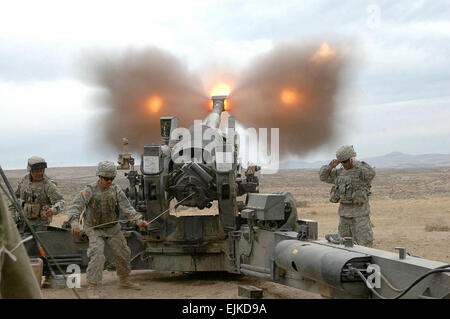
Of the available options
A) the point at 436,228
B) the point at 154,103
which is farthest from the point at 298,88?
the point at 436,228

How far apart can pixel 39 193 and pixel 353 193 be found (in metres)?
4.36

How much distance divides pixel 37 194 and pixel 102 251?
6.14ft

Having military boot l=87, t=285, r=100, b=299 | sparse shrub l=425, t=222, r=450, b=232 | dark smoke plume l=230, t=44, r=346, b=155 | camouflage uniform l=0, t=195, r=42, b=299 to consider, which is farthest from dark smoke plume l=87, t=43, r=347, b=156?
camouflage uniform l=0, t=195, r=42, b=299

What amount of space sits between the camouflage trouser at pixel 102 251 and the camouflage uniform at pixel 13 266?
5.91 metres

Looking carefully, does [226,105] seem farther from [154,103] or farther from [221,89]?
[154,103]

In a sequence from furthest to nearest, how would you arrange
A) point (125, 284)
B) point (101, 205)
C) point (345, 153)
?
point (125, 284) < point (345, 153) < point (101, 205)

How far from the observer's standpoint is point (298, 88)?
15188 mm

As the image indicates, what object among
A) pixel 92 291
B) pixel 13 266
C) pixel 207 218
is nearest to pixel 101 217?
pixel 92 291

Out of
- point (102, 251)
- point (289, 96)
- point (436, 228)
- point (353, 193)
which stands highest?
point (289, 96)

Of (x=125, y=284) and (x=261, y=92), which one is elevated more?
(x=261, y=92)

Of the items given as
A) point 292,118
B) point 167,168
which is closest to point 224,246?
point 167,168

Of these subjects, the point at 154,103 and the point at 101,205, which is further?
the point at 154,103

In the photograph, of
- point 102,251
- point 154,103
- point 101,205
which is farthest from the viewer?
point 154,103
